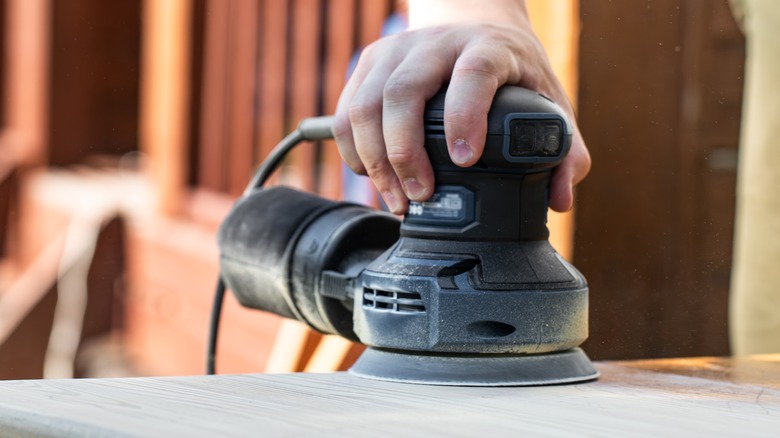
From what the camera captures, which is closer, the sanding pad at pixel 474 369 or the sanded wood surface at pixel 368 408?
the sanded wood surface at pixel 368 408

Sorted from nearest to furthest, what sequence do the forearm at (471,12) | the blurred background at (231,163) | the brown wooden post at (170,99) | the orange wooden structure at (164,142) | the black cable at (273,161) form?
the forearm at (471,12)
the black cable at (273,161)
the blurred background at (231,163)
the orange wooden structure at (164,142)
the brown wooden post at (170,99)

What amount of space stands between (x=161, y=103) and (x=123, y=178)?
1783mm

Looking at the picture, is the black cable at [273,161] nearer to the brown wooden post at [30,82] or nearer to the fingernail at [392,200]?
the fingernail at [392,200]

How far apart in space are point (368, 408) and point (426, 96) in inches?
11.4

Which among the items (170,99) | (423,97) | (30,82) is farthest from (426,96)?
(30,82)

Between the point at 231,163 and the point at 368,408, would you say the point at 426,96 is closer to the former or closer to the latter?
the point at 368,408

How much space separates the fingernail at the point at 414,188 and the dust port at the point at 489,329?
12 centimetres

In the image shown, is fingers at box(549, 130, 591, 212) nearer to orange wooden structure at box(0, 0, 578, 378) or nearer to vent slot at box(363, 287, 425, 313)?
vent slot at box(363, 287, 425, 313)

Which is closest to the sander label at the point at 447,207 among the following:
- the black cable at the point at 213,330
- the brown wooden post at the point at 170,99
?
the black cable at the point at 213,330

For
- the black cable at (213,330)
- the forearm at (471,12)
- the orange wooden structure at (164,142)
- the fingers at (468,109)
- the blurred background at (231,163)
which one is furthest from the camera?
the orange wooden structure at (164,142)

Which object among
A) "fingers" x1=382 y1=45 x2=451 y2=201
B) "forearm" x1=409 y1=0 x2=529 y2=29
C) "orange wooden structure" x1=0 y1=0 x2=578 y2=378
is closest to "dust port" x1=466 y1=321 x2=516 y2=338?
"fingers" x1=382 y1=45 x2=451 y2=201

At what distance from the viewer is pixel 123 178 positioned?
24.0 feet

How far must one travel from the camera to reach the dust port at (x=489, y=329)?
99 centimetres

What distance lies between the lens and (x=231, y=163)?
4977mm
